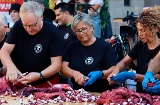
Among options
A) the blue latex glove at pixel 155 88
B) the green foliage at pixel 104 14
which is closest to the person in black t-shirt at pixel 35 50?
the blue latex glove at pixel 155 88

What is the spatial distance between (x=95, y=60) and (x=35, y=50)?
2.31 ft

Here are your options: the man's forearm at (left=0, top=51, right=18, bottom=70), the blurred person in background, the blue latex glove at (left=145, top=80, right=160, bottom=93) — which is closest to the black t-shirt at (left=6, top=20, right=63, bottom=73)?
the man's forearm at (left=0, top=51, right=18, bottom=70)

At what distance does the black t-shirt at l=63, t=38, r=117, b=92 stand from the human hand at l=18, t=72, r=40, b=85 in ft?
1.64

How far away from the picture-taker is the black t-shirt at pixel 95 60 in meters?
5.68

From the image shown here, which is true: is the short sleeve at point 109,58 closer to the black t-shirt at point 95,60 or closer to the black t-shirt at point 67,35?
the black t-shirt at point 95,60

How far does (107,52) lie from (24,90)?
3.65 feet

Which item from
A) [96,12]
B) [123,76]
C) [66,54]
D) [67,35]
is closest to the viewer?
[123,76]

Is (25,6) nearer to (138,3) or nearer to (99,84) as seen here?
(99,84)

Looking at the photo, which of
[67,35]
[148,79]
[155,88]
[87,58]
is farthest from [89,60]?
[67,35]

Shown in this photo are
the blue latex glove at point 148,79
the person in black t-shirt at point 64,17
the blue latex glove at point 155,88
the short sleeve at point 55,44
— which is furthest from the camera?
the person in black t-shirt at point 64,17

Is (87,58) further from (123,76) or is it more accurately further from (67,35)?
→ (67,35)

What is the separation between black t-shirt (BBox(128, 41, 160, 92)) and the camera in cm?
539

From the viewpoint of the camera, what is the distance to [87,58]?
570 cm

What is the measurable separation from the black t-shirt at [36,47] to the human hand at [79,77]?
0.33m
